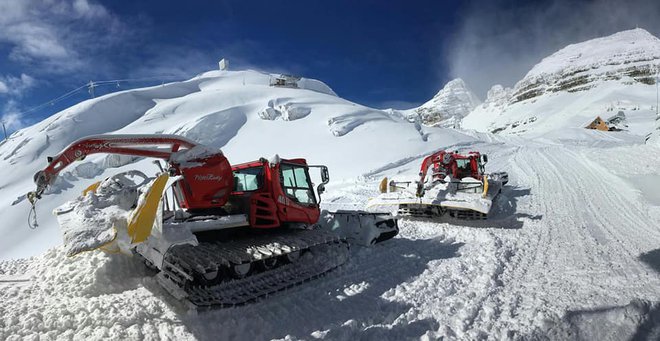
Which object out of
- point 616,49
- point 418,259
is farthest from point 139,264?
point 616,49

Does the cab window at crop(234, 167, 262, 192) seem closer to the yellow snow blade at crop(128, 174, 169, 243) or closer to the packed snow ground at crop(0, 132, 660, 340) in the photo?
the packed snow ground at crop(0, 132, 660, 340)

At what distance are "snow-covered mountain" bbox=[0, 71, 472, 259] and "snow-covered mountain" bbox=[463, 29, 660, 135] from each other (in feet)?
120

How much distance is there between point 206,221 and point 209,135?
2737cm

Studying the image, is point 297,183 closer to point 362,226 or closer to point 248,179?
point 248,179

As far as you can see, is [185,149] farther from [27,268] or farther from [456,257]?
[456,257]

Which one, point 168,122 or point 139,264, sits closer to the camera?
point 139,264

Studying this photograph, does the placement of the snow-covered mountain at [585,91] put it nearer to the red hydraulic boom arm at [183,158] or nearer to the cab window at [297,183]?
the cab window at [297,183]

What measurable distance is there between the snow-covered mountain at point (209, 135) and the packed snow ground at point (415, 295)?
40.8 feet

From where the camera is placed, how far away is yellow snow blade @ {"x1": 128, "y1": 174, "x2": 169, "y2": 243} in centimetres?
402

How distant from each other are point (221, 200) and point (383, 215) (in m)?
3.31

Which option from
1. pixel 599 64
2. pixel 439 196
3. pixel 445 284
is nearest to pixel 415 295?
pixel 445 284

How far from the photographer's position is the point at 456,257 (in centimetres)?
643

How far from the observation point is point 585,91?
98188 millimetres

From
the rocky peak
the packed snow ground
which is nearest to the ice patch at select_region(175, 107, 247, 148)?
the packed snow ground
